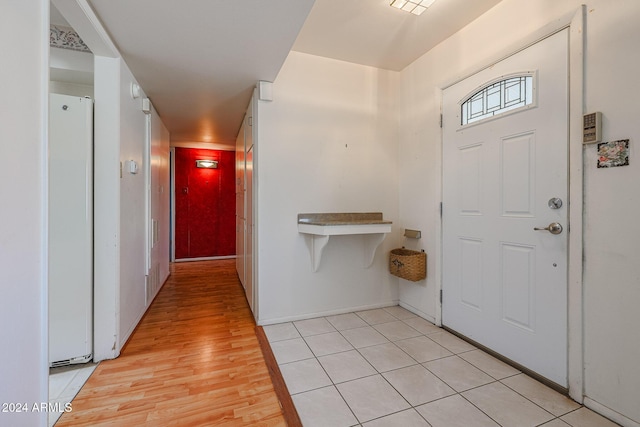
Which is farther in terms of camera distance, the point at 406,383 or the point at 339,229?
the point at 339,229

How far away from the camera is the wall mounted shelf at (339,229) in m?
2.37

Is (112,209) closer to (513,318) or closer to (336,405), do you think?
(336,405)

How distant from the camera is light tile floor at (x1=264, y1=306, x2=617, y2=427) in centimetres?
143

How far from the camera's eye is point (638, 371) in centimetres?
Result: 132

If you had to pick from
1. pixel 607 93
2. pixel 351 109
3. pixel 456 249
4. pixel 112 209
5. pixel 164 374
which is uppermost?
pixel 351 109

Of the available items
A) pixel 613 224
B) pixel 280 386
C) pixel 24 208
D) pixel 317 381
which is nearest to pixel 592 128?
pixel 613 224

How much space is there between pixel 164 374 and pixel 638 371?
262cm

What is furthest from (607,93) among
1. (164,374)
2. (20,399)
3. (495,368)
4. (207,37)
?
(164,374)

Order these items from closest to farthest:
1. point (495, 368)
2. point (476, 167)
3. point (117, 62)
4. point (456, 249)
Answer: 1. point (495, 368)
2. point (117, 62)
3. point (476, 167)
4. point (456, 249)

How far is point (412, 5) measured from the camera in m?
1.98

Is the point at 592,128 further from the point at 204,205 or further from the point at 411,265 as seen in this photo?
the point at 204,205

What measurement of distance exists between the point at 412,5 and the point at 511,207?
5.25 ft

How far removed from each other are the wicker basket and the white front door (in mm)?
201

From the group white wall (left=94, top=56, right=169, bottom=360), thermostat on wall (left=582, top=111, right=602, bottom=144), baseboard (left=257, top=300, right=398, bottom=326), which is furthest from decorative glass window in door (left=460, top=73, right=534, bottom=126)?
white wall (left=94, top=56, right=169, bottom=360)
